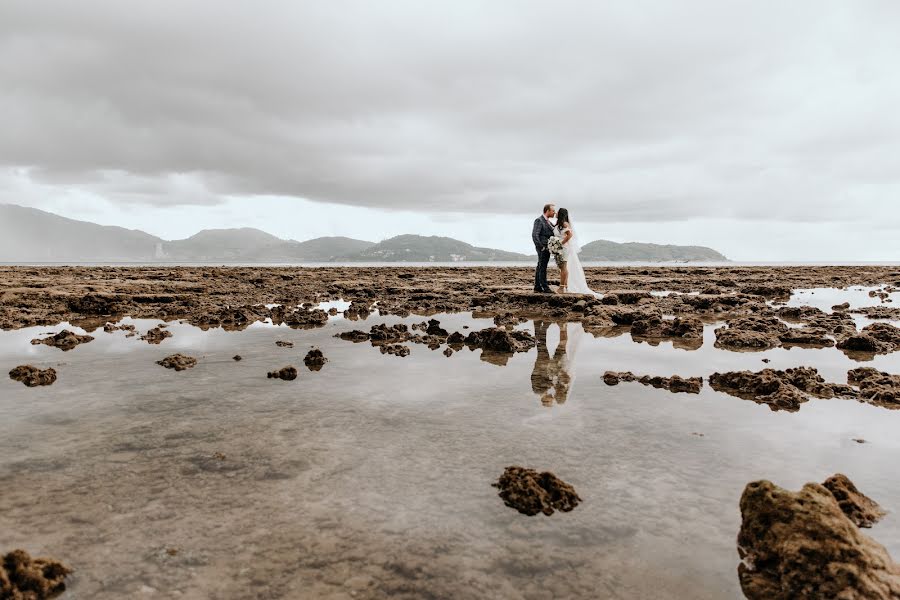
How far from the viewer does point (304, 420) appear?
6008 mm

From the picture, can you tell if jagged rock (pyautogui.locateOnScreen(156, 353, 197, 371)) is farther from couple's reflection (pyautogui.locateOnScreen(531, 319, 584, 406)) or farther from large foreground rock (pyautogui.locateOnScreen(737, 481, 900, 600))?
large foreground rock (pyautogui.locateOnScreen(737, 481, 900, 600))

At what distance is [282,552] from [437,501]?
4.18ft

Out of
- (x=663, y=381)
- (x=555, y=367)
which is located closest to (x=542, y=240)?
(x=555, y=367)

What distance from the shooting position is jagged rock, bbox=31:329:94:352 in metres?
10.6

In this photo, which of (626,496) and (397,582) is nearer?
(397,582)

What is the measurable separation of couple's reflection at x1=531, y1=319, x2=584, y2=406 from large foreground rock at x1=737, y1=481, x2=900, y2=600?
138 inches

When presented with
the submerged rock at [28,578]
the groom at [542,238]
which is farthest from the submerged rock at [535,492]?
the groom at [542,238]

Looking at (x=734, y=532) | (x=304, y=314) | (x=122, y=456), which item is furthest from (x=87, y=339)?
(x=734, y=532)

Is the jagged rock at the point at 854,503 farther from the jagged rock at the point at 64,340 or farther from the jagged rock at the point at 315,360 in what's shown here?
the jagged rock at the point at 64,340

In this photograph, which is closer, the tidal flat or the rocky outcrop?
the tidal flat

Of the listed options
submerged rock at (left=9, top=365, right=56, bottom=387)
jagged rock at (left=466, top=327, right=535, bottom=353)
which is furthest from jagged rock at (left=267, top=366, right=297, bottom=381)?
jagged rock at (left=466, top=327, right=535, bottom=353)

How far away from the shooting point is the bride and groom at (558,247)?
20.1 metres

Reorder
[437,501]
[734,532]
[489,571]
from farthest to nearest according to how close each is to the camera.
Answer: [437,501]
[734,532]
[489,571]

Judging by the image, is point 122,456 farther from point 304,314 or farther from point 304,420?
point 304,314
